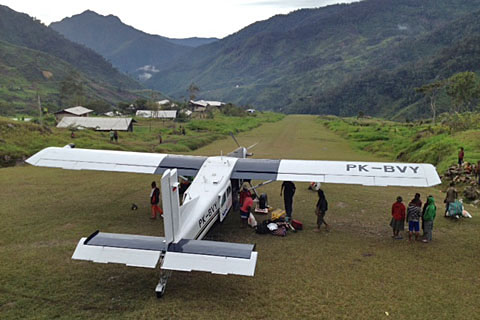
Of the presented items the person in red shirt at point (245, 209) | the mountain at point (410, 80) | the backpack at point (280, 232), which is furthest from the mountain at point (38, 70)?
the mountain at point (410, 80)

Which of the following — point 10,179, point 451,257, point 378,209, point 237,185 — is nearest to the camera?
point 451,257

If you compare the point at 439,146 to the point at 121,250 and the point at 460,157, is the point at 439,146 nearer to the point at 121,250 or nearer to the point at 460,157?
the point at 460,157

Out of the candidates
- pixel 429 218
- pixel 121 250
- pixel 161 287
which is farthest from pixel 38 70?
pixel 429 218

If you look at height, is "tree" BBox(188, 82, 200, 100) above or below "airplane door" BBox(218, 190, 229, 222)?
above

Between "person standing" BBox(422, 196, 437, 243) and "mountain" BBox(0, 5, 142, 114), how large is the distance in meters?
76.4

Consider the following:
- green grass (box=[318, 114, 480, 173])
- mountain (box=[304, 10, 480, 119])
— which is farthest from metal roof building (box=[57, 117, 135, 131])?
mountain (box=[304, 10, 480, 119])

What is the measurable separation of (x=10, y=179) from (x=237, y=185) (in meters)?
12.7

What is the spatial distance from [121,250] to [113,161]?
22.7 feet

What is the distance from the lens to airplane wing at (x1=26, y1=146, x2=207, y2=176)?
41.9ft

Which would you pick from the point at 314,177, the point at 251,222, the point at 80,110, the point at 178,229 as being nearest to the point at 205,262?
the point at 178,229

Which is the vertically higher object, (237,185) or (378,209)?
(237,185)

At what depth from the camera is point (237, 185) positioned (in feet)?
43.9

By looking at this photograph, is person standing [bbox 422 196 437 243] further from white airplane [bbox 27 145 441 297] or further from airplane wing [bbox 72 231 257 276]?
airplane wing [bbox 72 231 257 276]

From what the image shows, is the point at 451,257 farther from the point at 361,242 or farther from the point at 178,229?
the point at 178,229
